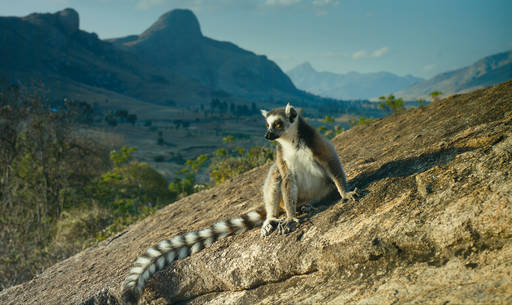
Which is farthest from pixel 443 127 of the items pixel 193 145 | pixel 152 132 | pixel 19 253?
pixel 152 132

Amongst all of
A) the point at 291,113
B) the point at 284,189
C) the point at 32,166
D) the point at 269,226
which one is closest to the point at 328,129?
the point at 291,113

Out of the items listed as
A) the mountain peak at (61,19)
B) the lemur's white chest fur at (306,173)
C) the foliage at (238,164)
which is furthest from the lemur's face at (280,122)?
the mountain peak at (61,19)

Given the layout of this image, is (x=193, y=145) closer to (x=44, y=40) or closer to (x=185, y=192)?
(x=185, y=192)

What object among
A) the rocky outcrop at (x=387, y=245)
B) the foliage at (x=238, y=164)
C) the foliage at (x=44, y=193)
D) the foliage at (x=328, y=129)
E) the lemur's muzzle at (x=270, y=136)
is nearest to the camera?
the rocky outcrop at (x=387, y=245)

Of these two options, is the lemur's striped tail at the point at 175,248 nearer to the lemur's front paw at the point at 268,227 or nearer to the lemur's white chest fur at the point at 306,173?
the lemur's front paw at the point at 268,227

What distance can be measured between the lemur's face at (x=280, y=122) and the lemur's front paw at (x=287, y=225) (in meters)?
1.06

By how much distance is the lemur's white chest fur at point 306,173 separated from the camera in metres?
3.85

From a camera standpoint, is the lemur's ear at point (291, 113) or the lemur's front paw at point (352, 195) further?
the lemur's ear at point (291, 113)

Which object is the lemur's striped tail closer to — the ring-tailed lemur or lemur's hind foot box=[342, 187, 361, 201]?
the ring-tailed lemur

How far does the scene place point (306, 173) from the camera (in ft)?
12.7

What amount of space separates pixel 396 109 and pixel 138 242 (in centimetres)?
728

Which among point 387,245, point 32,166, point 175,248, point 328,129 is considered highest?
point 32,166

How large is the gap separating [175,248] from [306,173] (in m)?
1.96

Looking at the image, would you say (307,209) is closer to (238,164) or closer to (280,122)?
(280,122)
